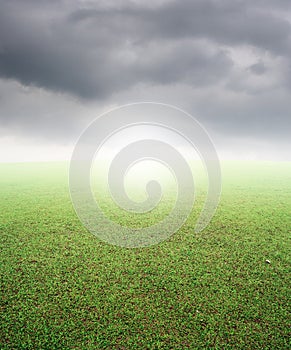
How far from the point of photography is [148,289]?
15.5 feet

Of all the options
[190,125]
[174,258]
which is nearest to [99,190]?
[190,125]

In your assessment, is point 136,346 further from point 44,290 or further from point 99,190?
point 99,190

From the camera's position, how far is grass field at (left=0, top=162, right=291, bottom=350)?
3.79 m

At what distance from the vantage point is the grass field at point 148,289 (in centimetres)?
379

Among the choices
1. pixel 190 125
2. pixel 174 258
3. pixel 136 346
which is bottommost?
pixel 136 346

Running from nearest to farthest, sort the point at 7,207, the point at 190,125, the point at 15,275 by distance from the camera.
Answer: the point at 15,275 → the point at 190,125 → the point at 7,207

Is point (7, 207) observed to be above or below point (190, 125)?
below

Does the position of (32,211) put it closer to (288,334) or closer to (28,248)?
(28,248)

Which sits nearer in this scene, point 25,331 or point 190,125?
point 25,331

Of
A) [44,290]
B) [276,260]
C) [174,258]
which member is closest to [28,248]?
[44,290]

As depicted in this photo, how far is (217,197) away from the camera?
11.5m

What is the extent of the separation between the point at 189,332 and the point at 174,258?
76.1 inches

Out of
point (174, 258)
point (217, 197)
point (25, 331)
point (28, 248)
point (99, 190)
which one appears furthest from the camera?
point (99, 190)

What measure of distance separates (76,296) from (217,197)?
7954mm
